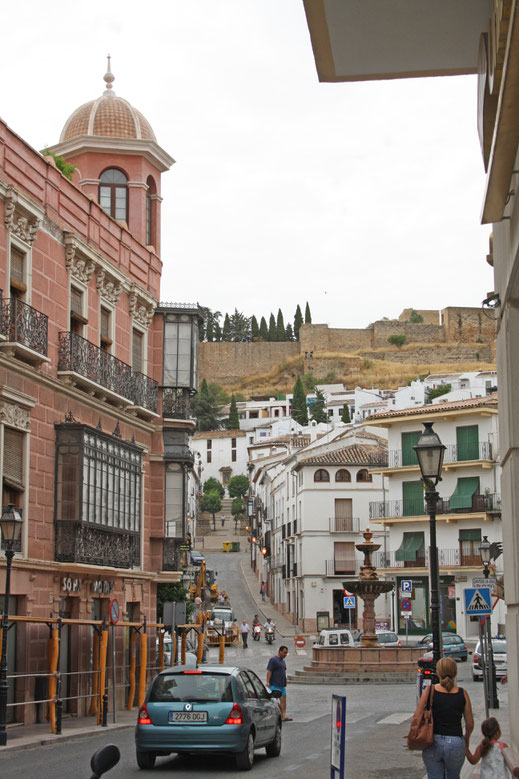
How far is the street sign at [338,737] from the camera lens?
9.41m

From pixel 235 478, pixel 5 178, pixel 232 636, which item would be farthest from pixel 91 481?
pixel 235 478

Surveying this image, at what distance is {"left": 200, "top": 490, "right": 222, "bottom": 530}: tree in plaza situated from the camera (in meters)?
112

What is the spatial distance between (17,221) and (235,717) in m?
10.6

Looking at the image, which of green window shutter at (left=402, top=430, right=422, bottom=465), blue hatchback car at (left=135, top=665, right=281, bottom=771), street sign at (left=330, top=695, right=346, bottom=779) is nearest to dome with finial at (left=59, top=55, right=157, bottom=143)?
blue hatchback car at (left=135, top=665, right=281, bottom=771)

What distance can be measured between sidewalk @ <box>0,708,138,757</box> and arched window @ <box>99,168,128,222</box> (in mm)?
12605

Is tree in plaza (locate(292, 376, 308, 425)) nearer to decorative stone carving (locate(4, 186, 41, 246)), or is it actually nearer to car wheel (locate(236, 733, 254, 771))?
decorative stone carving (locate(4, 186, 41, 246))

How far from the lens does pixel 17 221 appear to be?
20531mm

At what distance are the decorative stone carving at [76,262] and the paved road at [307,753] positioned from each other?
929 cm

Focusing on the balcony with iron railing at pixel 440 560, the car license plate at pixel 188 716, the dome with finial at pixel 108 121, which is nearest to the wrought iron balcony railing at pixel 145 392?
the dome with finial at pixel 108 121

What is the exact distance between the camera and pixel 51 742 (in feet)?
55.9

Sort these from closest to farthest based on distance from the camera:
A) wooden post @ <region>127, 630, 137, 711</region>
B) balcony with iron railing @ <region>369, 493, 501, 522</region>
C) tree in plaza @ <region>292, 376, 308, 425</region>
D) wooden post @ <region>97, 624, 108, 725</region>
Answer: wooden post @ <region>97, 624, 108, 725</region>
wooden post @ <region>127, 630, 137, 711</region>
balcony with iron railing @ <region>369, 493, 501, 522</region>
tree in plaza @ <region>292, 376, 308, 425</region>

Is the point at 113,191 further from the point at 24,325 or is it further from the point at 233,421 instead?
the point at 233,421

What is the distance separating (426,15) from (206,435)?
121 metres

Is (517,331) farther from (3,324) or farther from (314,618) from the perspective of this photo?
(314,618)
